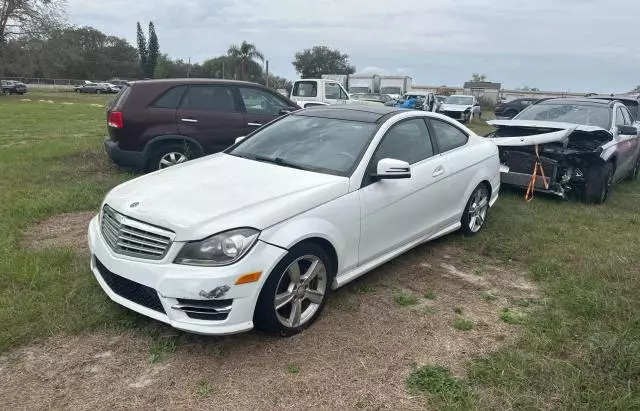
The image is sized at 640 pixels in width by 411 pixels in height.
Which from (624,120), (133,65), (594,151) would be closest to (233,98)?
(594,151)

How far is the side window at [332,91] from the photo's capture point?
55.5ft

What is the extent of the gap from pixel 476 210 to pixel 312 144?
238cm

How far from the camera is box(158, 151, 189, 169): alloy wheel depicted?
7621mm

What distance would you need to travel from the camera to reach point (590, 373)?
3121mm

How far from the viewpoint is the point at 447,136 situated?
17.5 feet

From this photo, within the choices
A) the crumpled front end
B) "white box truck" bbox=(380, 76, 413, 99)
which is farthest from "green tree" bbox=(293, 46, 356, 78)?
the crumpled front end

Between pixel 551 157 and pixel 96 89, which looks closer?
pixel 551 157

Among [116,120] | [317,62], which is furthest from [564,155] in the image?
[317,62]

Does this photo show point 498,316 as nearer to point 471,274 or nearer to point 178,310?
point 471,274

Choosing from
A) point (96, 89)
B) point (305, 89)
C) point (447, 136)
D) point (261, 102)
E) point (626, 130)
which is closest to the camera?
point (447, 136)

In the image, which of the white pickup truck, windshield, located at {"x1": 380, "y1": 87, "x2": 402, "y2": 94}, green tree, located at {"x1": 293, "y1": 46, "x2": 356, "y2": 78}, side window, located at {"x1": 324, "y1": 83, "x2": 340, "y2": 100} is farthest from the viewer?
green tree, located at {"x1": 293, "y1": 46, "x2": 356, "y2": 78}

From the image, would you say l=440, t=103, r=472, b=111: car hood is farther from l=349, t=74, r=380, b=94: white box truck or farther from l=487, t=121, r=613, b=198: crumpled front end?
l=487, t=121, r=613, b=198: crumpled front end

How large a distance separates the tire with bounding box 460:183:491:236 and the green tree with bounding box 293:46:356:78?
232 ft

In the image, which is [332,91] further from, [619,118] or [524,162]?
[524,162]
